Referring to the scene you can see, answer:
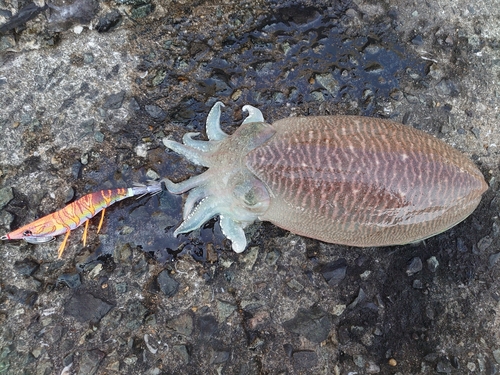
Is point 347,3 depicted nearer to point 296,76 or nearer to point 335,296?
point 296,76

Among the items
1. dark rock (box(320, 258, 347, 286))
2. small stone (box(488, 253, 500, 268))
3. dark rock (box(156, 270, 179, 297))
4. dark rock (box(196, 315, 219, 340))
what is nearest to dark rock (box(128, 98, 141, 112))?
dark rock (box(156, 270, 179, 297))

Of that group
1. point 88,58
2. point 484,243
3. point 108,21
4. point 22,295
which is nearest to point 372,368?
point 484,243

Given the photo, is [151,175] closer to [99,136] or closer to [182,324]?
[99,136]

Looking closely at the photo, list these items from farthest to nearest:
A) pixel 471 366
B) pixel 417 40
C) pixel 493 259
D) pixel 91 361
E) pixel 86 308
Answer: pixel 417 40 → pixel 493 259 → pixel 471 366 → pixel 86 308 → pixel 91 361

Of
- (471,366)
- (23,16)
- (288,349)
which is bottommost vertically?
(471,366)

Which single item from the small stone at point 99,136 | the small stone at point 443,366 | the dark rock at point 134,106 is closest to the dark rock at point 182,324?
the small stone at point 99,136

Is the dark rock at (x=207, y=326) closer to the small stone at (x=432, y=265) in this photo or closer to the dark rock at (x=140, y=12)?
the small stone at (x=432, y=265)
